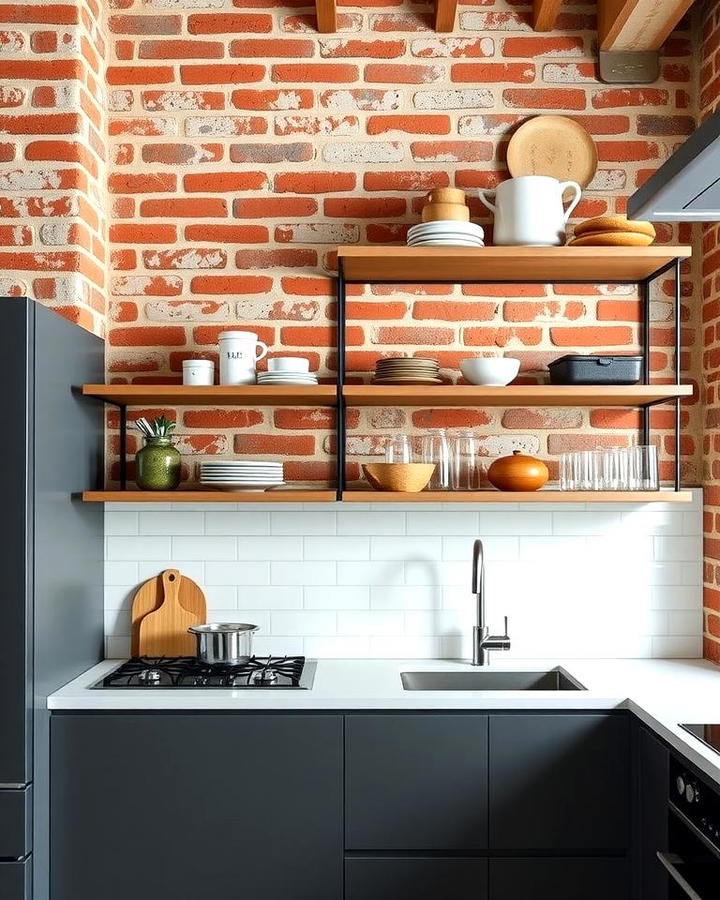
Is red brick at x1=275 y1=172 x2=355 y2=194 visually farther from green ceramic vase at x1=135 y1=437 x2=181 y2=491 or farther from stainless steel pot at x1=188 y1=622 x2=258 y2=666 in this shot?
stainless steel pot at x1=188 y1=622 x2=258 y2=666

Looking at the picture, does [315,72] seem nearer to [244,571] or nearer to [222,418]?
[222,418]

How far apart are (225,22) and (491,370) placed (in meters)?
1.49

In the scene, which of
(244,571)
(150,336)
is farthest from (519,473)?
(150,336)

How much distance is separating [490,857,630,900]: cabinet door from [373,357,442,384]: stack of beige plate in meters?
1.38

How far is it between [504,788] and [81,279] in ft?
6.36

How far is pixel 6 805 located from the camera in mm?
2260

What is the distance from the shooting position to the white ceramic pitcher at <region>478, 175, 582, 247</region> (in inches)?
109

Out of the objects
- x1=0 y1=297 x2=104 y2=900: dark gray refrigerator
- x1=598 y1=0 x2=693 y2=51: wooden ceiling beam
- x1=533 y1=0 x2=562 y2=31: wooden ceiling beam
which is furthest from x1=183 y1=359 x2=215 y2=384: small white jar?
x1=598 y1=0 x2=693 y2=51: wooden ceiling beam

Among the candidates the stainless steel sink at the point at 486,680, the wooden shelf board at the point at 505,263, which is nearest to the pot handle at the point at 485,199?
the wooden shelf board at the point at 505,263

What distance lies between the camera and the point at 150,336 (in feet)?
9.95

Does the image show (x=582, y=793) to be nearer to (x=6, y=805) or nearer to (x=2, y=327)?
(x=6, y=805)

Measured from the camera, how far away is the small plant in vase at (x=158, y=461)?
9.19 feet

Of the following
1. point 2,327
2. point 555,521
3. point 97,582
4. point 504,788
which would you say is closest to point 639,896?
point 504,788

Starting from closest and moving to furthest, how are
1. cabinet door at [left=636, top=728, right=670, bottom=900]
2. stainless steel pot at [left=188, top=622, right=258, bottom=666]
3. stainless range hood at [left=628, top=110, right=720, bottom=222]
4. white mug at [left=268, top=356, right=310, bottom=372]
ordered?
stainless range hood at [left=628, top=110, right=720, bottom=222] < cabinet door at [left=636, top=728, right=670, bottom=900] < stainless steel pot at [left=188, top=622, right=258, bottom=666] < white mug at [left=268, top=356, right=310, bottom=372]
